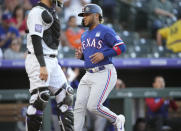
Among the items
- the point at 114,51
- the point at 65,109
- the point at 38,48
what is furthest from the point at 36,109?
the point at 114,51

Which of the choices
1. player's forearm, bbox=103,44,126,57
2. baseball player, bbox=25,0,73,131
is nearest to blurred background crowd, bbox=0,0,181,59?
baseball player, bbox=25,0,73,131

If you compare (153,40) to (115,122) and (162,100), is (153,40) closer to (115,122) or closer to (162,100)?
(162,100)

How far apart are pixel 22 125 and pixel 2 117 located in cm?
42

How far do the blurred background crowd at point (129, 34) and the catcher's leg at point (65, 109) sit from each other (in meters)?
0.88

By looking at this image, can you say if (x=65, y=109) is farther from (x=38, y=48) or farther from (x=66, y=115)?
(x=38, y=48)

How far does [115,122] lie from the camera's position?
15.0 ft

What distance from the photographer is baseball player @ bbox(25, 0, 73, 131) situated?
404cm

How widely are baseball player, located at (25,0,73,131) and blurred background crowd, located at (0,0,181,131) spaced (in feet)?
1.61

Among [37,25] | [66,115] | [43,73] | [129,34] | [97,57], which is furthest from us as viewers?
[129,34]

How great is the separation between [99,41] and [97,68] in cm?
31

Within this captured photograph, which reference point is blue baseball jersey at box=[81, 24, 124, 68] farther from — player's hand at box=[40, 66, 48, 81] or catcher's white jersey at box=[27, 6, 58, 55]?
player's hand at box=[40, 66, 48, 81]

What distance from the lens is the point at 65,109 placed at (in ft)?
13.8

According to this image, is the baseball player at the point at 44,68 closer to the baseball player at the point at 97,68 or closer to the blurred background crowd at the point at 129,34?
the baseball player at the point at 97,68

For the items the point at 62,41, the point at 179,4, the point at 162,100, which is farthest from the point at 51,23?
the point at 179,4
